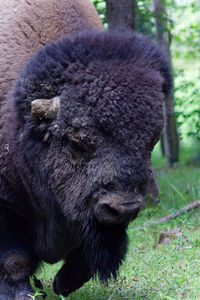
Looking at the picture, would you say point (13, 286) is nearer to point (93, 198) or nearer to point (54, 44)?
point (93, 198)

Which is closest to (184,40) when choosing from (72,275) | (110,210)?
(72,275)

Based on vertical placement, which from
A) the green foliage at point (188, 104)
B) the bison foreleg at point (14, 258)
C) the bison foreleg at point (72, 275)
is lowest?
the green foliage at point (188, 104)

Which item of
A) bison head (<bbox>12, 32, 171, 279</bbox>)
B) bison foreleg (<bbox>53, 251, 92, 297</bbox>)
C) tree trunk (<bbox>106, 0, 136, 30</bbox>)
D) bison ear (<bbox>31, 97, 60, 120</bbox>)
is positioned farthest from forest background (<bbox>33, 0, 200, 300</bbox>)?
bison ear (<bbox>31, 97, 60, 120</bbox>)

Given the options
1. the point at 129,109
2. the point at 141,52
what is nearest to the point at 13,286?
the point at 129,109

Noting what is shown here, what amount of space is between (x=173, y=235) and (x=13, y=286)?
2.06 meters

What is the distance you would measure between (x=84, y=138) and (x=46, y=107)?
14.1 inches

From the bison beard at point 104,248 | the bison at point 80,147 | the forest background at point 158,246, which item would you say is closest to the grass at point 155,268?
the forest background at point 158,246

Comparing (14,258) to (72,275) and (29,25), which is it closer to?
(72,275)

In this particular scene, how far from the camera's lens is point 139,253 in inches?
197

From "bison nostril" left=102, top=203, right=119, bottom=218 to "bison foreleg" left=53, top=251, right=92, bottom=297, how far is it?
1.10 metres

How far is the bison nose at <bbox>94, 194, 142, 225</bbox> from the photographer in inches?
115

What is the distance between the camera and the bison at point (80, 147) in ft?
9.84

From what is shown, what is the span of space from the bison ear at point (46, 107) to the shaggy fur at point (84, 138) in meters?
0.05

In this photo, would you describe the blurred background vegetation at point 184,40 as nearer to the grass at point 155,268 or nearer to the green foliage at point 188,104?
the green foliage at point 188,104
